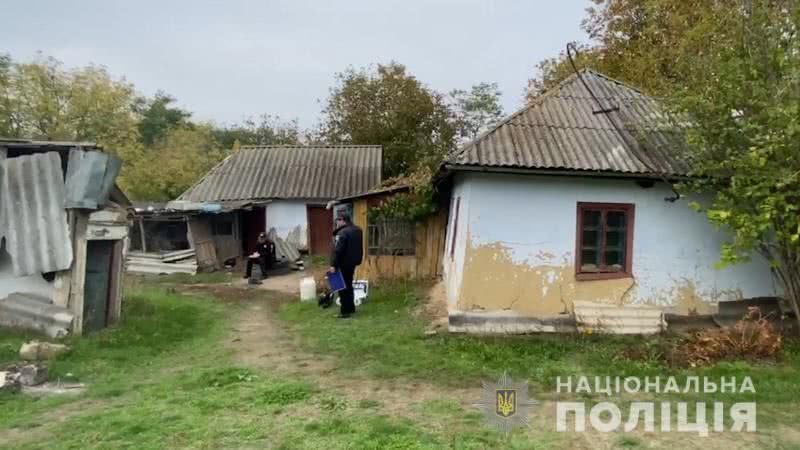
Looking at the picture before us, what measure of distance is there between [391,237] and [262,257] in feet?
17.4

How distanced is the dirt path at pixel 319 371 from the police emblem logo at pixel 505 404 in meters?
0.19

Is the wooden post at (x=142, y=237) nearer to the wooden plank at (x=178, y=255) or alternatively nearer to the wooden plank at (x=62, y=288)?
the wooden plank at (x=178, y=255)

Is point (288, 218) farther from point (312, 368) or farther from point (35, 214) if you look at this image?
point (312, 368)

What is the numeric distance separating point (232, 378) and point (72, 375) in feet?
6.21

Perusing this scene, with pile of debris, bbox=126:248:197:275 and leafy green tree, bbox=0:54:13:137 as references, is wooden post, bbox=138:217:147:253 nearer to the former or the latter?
pile of debris, bbox=126:248:197:275

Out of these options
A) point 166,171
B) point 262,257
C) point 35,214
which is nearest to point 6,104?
point 166,171

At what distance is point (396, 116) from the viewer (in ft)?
91.8

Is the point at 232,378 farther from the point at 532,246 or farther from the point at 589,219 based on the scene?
the point at 589,219

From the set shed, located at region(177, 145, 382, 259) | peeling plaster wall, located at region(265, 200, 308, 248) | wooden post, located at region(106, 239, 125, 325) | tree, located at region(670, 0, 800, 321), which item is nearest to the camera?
tree, located at region(670, 0, 800, 321)

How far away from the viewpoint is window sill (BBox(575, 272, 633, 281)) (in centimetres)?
828

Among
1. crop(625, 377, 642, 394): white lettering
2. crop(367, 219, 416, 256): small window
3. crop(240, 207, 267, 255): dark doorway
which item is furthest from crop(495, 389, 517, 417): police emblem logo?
crop(240, 207, 267, 255): dark doorway

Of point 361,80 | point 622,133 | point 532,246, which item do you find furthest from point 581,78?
point 361,80

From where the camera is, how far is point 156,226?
1747cm

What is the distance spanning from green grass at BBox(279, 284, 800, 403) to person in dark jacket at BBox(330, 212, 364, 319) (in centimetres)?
68
